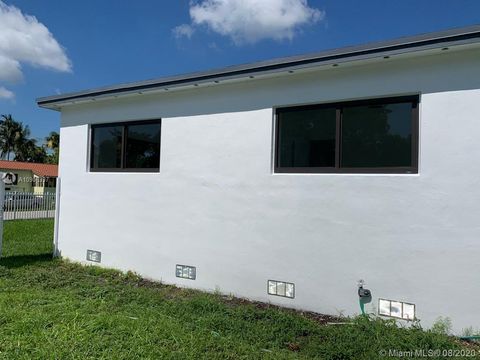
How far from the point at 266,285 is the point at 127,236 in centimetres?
279

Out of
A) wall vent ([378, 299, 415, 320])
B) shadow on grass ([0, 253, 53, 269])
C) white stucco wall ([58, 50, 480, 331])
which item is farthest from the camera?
shadow on grass ([0, 253, 53, 269])

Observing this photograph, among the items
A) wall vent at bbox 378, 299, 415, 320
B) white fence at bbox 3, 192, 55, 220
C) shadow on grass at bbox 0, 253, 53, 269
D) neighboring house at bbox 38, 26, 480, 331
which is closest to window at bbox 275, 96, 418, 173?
neighboring house at bbox 38, 26, 480, 331

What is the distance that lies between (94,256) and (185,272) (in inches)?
86.1

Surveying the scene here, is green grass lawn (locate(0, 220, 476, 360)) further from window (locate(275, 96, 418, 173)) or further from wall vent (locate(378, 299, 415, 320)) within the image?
window (locate(275, 96, 418, 173))

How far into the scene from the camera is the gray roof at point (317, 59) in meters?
3.79

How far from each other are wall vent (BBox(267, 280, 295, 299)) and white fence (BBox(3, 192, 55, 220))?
1534cm

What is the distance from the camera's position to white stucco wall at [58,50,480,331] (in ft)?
13.2

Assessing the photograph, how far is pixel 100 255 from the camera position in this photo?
22.7ft

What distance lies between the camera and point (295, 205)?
195 inches

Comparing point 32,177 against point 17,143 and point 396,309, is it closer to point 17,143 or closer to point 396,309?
point 17,143

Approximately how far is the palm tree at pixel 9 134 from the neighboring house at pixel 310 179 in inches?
2017

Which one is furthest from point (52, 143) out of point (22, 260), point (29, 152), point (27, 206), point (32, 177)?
point (22, 260)

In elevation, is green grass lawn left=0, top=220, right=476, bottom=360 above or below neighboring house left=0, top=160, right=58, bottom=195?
below

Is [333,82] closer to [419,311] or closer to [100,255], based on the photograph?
[419,311]
